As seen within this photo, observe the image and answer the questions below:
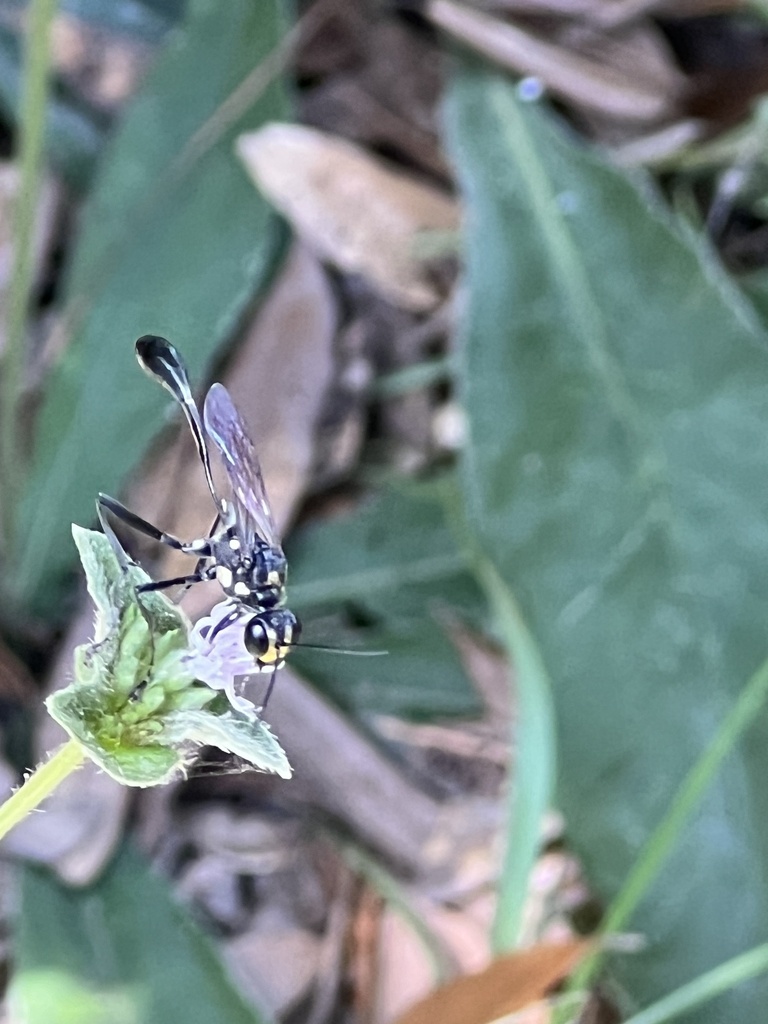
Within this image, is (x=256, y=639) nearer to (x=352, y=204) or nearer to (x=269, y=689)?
(x=269, y=689)

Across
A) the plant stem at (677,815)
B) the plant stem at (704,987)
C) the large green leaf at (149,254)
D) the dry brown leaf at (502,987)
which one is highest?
the large green leaf at (149,254)

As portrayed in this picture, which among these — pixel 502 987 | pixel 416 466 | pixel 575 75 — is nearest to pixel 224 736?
pixel 502 987

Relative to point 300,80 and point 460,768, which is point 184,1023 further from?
point 300,80

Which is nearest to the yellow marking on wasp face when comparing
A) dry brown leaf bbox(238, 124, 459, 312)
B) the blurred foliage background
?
the blurred foliage background

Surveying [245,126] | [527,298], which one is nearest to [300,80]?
[245,126]

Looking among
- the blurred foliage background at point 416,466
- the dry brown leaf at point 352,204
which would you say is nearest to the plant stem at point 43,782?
the blurred foliage background at point 416,466

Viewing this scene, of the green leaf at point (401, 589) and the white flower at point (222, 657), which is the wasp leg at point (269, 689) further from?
the green leaf at point (401, 589)

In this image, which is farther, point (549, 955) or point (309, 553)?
point (309, 553)
